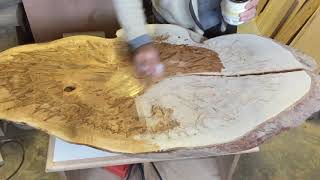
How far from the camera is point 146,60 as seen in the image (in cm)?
88

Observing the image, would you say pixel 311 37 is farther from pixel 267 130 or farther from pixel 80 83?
pixel 80 83

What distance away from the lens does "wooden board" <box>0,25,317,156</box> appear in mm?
865

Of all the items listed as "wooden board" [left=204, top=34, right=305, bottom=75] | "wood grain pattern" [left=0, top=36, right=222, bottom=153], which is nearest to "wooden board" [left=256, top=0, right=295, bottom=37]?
"wooden board" [left=204, top=34, right=305, bottom=75]

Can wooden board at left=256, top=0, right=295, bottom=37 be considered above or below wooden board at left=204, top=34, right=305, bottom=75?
below

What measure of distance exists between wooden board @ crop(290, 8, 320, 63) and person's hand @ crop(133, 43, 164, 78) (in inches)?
25.7

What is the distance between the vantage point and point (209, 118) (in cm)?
89

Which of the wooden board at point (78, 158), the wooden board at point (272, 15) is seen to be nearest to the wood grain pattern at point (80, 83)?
the wooden board at point (78, 158)

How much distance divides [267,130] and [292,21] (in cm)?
61

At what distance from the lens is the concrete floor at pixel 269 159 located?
4.38 feet

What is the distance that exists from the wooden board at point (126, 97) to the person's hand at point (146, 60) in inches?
1.5

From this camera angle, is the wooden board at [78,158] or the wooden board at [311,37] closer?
the wooden board at [78,158]

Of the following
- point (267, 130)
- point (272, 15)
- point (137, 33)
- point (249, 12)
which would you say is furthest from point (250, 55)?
point (272, 15)

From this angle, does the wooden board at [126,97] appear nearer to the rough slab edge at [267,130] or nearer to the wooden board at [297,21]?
the rough slab edge at [267,130]

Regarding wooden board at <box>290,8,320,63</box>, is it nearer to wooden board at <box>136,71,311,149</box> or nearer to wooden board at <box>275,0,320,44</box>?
wooden board at <box>275,0,320,44</box>
